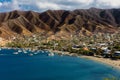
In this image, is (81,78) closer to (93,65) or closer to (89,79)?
(89,79)

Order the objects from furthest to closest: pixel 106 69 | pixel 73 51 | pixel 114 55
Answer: pixel 73 51 → pixel 114 55 → pixel 106 69

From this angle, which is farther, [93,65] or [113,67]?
[93,65]

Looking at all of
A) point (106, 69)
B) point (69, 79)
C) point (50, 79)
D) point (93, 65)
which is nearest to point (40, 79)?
point (50, 79)

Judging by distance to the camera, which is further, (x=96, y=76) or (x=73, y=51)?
(x=73, y=51)

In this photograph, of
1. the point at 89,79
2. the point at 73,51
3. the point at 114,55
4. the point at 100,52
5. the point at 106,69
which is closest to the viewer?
the point at 89,79

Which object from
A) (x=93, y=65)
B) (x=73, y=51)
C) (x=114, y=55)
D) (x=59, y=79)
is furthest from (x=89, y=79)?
(x=73, y=51)

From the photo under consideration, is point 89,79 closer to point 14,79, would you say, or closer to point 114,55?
point 14,79

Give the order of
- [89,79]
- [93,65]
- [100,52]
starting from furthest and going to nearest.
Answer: [100,52]
[93,65]
[89,79]

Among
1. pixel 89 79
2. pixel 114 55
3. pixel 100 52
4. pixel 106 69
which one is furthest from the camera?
pixel 100 52
